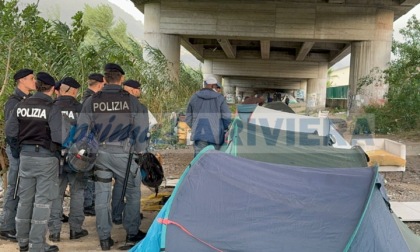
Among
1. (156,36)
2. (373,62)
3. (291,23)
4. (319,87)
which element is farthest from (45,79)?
(319,87)

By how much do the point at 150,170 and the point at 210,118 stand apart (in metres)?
2.11

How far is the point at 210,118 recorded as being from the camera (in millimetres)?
7289

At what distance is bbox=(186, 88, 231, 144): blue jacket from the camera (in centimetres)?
729

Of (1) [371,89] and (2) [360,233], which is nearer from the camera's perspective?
(2) [360,233]

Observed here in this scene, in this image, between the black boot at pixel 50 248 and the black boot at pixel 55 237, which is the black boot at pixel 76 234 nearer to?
the black boot at pixel 55 237

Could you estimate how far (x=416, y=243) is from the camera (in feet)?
13.7

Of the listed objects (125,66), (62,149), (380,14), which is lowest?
(62,149)

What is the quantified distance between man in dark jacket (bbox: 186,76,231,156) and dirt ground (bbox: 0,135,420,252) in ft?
4.13

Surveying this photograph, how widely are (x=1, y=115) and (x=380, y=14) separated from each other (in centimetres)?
1801

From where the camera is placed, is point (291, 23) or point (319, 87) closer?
point (291, 23)

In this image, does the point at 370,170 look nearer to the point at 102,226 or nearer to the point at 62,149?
the point at 102,226

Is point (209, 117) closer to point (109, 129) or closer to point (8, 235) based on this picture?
point (109, 129)

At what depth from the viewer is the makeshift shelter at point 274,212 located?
360 centimetres

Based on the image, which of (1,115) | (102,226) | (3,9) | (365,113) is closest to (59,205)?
(102,226)
